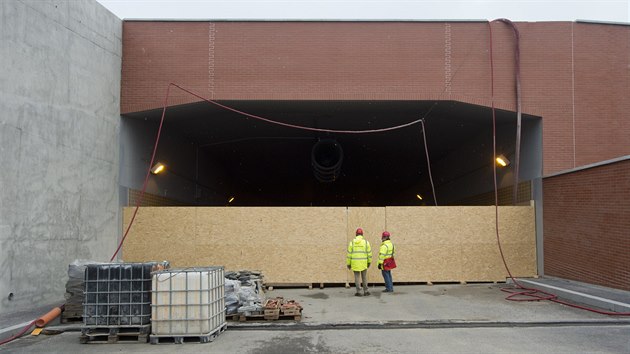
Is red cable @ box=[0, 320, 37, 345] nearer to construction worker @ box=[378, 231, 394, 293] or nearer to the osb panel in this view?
construction worker @ box=[378, 231, 394, 293]

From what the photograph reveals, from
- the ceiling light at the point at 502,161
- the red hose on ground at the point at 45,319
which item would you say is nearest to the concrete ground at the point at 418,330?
the red hose on ground at the point at 45,319

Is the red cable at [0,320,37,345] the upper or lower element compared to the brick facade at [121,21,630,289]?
lower

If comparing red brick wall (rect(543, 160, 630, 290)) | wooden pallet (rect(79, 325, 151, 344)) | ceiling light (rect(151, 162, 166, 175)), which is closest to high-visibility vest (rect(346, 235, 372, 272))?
red brick wall (rect(543, 160, 630, 290))

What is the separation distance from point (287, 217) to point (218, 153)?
9.50m

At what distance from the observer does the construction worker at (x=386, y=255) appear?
13461mm

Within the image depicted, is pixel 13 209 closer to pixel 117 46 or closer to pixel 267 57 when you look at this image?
pixel 117 46

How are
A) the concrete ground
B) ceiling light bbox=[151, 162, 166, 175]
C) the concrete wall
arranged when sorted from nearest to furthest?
the concrete ground, the concrete wall, ceiling light bbox=[151, 162, 166, 175]

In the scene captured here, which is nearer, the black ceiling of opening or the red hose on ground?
the red hose on ground

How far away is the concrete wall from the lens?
10.1 meters

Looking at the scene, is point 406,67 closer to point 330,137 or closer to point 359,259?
point 359,259

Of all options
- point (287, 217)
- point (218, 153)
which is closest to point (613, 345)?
point (287, 217)

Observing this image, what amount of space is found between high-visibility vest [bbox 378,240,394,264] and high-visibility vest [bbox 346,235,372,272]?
1.67ft

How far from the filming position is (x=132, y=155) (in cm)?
1524

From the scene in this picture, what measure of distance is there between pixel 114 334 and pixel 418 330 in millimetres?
4962
